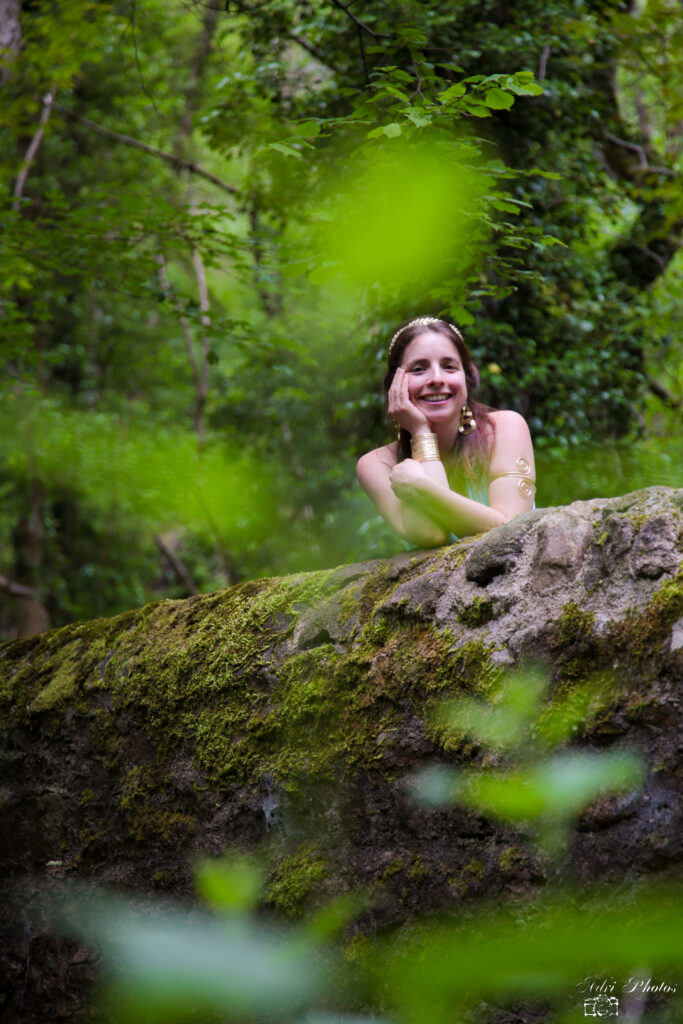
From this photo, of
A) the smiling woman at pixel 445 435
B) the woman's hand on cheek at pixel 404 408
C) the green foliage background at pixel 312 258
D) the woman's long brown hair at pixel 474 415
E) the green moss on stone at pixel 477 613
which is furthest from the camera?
the green foliage background at pixel 312 258

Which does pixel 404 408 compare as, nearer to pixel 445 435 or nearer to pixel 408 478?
pixel 445 435

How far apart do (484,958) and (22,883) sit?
2933mm

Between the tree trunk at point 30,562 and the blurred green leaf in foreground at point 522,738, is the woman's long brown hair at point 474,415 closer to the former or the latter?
the blurred green leaf in foreground at point 522,738

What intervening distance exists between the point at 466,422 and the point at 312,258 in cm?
152

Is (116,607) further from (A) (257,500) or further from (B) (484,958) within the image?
(B) (484,958)

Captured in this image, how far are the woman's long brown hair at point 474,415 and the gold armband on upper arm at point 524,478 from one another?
0.17 m

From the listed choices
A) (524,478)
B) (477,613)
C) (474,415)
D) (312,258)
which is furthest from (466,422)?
(477,613)

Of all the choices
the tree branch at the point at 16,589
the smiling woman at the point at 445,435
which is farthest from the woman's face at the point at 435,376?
the tree branch at the point at 16,589

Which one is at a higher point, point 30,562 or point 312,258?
point 30,562

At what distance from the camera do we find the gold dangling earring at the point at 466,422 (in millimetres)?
3516

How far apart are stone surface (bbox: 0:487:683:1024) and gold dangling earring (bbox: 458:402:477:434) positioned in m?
1.14

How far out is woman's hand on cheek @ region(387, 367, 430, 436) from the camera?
3.32 m

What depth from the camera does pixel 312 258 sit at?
4.50 meters

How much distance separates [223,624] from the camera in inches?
107
